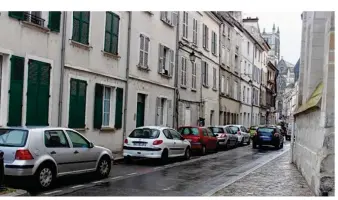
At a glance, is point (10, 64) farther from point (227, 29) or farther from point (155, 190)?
point (227, 29)

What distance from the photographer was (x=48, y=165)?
10.3m

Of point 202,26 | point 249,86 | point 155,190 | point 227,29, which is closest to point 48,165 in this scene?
point 155,190

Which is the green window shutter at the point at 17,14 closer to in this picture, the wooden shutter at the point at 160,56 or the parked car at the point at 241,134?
the wooden shutter at the point at 160,56

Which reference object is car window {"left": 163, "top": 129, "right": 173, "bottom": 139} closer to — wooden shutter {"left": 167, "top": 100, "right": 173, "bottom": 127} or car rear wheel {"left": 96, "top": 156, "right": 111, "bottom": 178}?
car rear wheel {"left": 96, "top": 156, "right": 111, "bottom": 178}

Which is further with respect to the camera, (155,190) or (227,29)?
(227,29)

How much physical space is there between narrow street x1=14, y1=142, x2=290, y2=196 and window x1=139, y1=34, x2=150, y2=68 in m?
7.14

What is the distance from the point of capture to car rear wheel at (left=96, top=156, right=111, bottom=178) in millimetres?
12375

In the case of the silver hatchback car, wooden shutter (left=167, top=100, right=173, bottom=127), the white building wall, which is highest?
the white building wall

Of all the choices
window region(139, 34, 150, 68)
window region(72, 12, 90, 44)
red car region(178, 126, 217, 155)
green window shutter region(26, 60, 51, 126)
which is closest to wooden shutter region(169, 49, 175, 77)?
window region(139, 34, 150, 68)

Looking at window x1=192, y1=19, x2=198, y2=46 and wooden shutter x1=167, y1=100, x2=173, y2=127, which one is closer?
wooden shutter x1=167, y1=100, x2=173, y2=127

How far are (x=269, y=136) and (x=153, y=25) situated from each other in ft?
36.9

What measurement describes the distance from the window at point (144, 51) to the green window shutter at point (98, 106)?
3.98 meters
